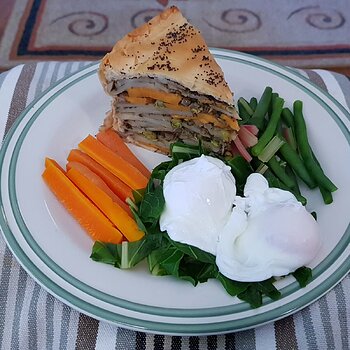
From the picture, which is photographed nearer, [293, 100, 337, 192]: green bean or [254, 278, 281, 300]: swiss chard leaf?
[254, 278, 281, 300]: swiss chard leaf

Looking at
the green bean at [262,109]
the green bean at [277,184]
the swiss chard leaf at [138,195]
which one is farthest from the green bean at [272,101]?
the swiss chard leaf at [138,195]

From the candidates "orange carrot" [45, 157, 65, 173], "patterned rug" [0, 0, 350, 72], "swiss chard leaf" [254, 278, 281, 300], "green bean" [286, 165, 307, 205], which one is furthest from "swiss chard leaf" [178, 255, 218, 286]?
"patterned rug" [0, 0, 350, 72]

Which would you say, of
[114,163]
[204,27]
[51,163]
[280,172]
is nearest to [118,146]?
[114,163]

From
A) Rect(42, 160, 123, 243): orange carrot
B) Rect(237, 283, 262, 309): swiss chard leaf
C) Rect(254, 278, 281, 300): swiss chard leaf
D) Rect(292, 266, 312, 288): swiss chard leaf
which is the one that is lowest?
Rect(237, 283, 262, 309): swiss chard leaf

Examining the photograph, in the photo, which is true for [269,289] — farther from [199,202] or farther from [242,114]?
[242,114]

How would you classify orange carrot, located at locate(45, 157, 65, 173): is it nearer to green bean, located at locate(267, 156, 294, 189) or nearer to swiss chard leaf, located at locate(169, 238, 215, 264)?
swiss chard leaf, located at locate(169, 238, 215, 264)
